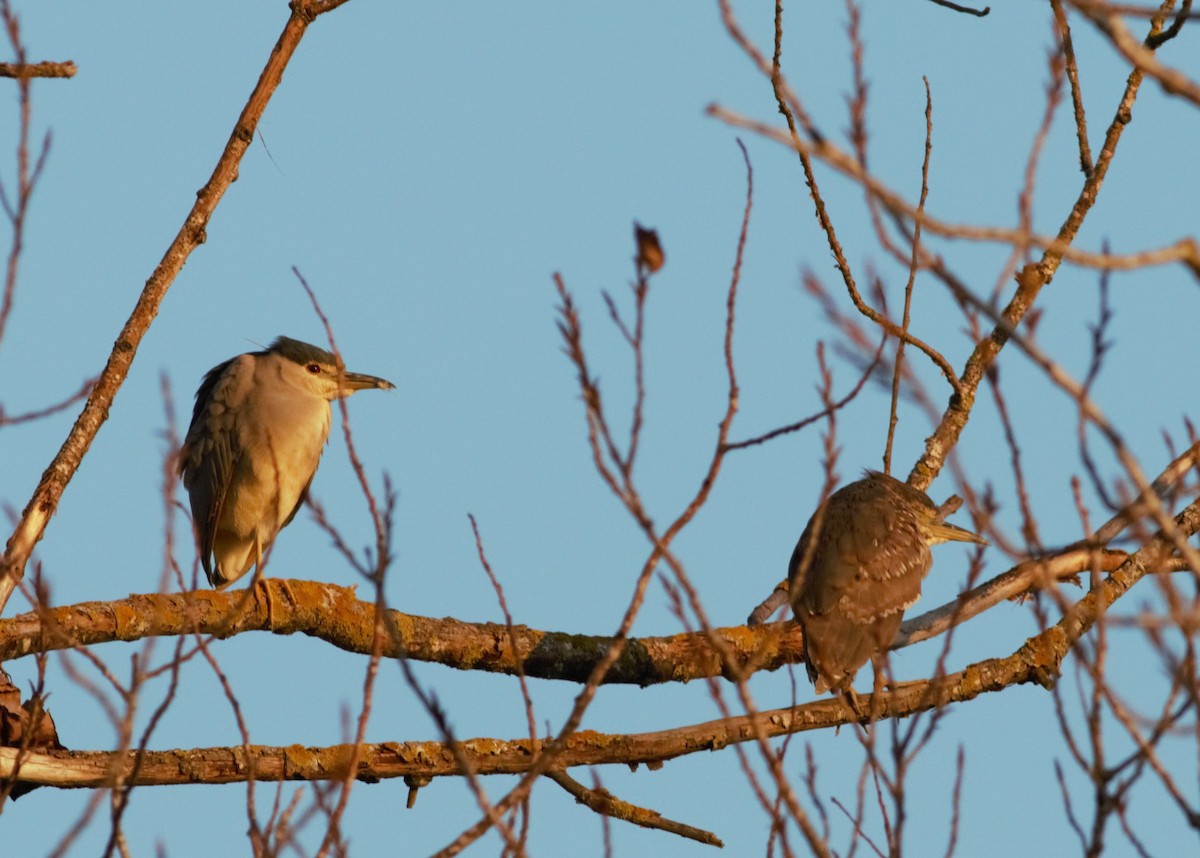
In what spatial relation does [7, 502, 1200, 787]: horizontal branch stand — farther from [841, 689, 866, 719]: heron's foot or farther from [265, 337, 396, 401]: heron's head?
[265, 337, 396, 401]: heron's head

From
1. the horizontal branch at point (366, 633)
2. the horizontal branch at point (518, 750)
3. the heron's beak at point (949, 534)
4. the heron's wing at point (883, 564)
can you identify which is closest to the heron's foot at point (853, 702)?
the horizontal branch at point (518, 750)

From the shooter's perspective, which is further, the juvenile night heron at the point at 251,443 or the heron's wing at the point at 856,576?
the juvenile night heron at the point at 251,443

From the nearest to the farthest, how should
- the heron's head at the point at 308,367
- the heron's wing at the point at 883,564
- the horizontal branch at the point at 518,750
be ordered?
the horizontal branch at the point at 518,750
the heron's wing at the point at 883,564
the heron's head at the point at 308,367

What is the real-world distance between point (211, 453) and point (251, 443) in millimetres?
239

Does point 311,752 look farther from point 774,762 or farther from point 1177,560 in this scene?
point 1177,560

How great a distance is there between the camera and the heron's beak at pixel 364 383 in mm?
6699

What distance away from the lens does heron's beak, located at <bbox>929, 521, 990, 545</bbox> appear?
260 inches

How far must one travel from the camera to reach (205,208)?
14.4ft

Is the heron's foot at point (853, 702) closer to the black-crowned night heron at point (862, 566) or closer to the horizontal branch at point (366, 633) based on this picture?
the black-crowned night heron at point (862, 566)

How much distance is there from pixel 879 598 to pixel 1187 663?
3.53m

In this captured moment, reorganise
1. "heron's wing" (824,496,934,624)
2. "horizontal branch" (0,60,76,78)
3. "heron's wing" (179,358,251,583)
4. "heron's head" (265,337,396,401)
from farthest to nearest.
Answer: "heron's head" (265,337,396,401), "heron's wing" (179,358,251,583), "heron's wing" (824,496,934,624), "horizontal branch" (0,60,76,78)

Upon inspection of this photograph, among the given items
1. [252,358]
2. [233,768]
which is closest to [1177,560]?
[233,768]

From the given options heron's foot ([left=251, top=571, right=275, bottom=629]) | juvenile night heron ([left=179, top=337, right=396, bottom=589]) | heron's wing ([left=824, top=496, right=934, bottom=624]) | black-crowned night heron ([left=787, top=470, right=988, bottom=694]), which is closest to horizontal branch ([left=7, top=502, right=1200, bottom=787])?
heron's foot ([left=251, top=571, right=275, bottom=629])

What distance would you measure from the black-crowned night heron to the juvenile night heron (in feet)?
7.50
